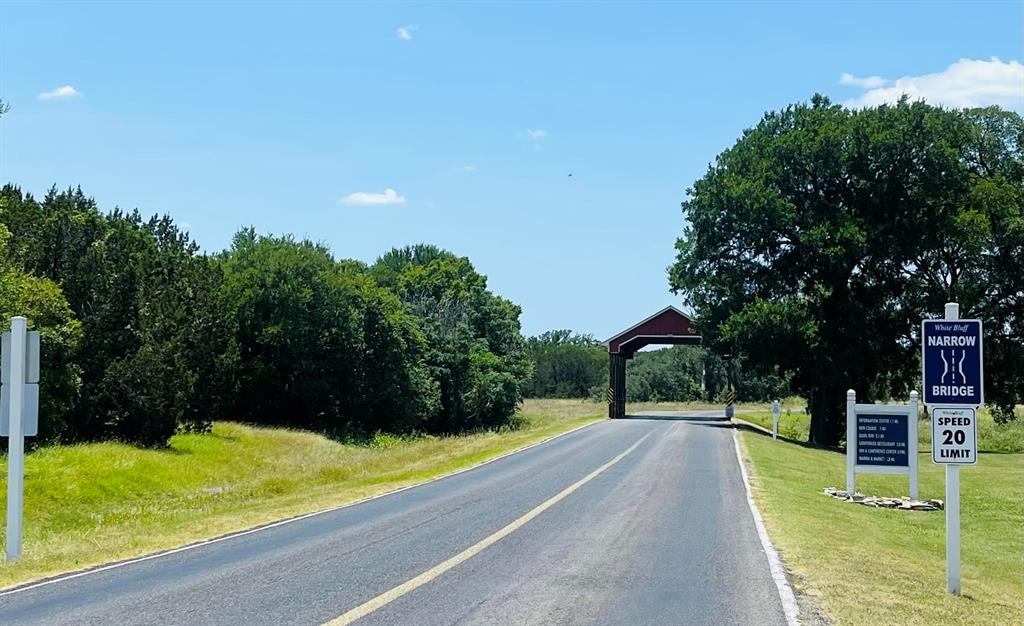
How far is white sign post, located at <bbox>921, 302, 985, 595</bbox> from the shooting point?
984 centimetres

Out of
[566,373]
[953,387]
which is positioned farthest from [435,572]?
[566,373]

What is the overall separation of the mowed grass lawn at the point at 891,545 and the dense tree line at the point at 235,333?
23.9m

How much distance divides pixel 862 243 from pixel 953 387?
110 feet

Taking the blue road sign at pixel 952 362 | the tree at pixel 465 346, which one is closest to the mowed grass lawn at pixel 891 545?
the blue road sign at pixel 952 362

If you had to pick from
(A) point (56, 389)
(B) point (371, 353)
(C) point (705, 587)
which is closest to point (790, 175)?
(B) point (371, 353)

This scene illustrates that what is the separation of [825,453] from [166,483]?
25732mm

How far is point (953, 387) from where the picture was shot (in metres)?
9.89

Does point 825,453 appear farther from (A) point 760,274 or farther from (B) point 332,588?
(B) point 332,588

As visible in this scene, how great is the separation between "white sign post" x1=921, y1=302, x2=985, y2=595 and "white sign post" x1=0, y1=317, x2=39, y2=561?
11.0 m

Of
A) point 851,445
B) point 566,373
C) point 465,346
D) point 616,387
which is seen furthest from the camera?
point 566,373

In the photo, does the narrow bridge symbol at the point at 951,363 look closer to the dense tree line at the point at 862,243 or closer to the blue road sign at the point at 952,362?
the blue road sign at the point at 952,362

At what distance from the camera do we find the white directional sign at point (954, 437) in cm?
992

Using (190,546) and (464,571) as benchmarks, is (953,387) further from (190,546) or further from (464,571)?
(190,546)

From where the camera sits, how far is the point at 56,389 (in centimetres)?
3334
